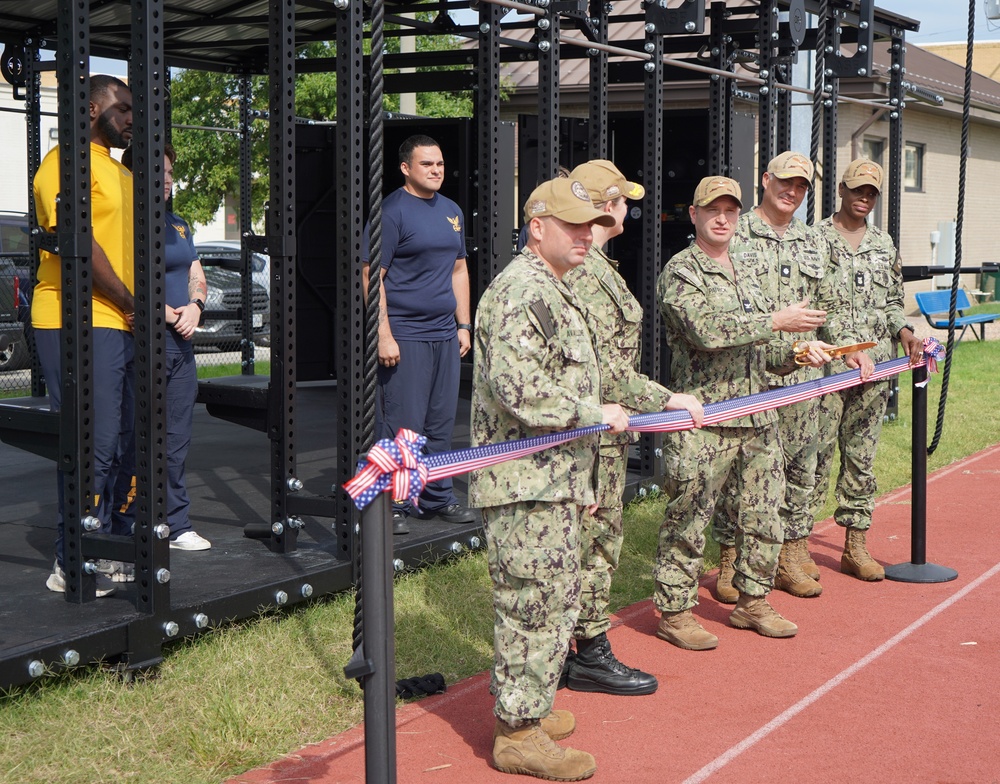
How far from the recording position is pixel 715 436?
520 centimetres

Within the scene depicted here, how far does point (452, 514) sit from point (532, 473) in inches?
111

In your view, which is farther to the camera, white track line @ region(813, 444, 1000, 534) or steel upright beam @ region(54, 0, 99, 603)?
white track line @ region(813, 444, 1000, 534)

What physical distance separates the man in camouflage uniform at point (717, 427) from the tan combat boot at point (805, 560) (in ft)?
2.76

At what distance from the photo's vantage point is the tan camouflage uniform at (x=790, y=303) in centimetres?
556

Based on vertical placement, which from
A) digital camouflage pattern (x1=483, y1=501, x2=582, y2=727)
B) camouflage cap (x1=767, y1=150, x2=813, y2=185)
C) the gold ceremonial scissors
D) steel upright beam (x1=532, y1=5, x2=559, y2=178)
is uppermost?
steel upright beam (x1=532, y1=5, x2=559, y2=178)

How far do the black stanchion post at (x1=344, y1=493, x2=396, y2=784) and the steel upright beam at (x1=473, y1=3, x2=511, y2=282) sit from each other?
368cm

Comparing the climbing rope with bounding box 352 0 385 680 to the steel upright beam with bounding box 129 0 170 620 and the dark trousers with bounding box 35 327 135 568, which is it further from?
the dark trousers with bounding box 35 327 135 568

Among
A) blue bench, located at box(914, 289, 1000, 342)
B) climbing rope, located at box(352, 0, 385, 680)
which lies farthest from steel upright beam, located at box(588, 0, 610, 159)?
blue bench, located at box(914, 289, 1000, 342)

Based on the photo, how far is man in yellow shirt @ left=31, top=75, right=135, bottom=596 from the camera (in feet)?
15.6

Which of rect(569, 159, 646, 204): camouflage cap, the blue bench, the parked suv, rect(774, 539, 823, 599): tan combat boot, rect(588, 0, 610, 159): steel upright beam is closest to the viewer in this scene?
rect(569, 159, 646, 204): camouflage cap

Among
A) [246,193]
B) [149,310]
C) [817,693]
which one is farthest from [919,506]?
[246,193]

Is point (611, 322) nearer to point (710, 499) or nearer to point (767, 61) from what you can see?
point (710, 499)

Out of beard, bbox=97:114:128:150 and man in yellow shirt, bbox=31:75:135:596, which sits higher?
beard, bbox=97:114:128:150

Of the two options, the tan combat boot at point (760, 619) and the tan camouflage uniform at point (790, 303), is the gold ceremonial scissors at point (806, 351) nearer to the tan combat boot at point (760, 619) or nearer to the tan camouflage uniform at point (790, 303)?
the tan camouflage uniform at point (790, 303)
